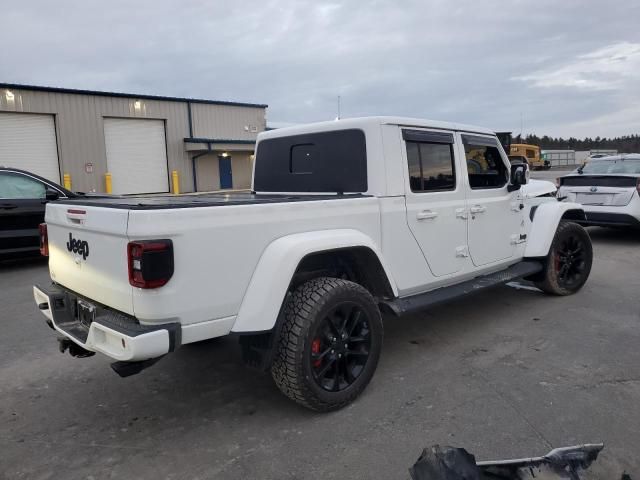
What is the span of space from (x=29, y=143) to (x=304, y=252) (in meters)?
20.8

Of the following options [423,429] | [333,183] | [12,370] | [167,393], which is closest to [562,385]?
[423,429]

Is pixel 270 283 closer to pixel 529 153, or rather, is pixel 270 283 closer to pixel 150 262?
pixel 150 262

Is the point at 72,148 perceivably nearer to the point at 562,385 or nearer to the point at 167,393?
the point at 167,393

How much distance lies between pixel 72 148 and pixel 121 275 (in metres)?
20.8

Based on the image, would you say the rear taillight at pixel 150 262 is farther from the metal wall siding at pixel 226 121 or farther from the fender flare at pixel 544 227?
the metal wall siding at pixel 226 121

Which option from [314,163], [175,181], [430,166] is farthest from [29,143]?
[430,166]

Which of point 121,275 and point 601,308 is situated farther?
point 601,308

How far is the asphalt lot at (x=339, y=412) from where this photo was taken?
8.91ft

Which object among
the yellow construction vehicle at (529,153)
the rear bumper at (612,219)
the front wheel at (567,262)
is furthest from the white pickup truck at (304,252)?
the yellow construction vehicle at (529,153)

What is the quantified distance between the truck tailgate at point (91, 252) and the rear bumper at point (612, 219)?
7.89 metres

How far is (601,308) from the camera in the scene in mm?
5312

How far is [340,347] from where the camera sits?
3.23 metres

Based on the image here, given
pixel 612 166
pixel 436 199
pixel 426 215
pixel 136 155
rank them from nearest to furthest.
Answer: pixel 426 215 → pixel 436 199 → pixel 612 166 → pixel 136 155

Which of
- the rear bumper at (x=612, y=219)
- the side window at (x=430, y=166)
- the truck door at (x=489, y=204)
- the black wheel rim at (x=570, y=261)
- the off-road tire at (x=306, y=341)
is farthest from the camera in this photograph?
the rear bumper at (x=612, y=219)
